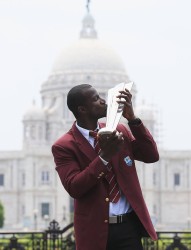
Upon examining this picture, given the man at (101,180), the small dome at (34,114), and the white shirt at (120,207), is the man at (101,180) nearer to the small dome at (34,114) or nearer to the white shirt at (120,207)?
the white shirt at (120,207)

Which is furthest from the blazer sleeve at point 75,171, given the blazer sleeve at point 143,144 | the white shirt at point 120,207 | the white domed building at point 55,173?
the white domed building at point 55,173

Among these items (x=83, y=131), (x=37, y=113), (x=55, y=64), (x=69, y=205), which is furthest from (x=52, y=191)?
(x=83, y=131)

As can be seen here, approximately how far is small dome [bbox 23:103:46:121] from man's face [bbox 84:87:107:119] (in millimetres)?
84469

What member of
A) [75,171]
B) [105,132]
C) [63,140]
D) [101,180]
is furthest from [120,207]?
[105,132]

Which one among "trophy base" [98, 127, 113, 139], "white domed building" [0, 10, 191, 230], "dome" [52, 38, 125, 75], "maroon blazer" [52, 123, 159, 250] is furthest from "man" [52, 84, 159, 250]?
"dome" [52, 38, 125, 75]

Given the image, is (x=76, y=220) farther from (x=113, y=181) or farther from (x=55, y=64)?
(x=55, y=64)

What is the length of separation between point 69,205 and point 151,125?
9868mm

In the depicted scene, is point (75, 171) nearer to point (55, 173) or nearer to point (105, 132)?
point (105, 132)

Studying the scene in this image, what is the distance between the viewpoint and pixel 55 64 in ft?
325

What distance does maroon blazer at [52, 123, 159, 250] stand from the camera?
20.0 ft

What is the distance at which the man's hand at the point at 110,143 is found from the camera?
585cm

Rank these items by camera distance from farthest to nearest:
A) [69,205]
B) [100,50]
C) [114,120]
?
[100,50], [69,205], [114,120]

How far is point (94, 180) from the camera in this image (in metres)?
6.05

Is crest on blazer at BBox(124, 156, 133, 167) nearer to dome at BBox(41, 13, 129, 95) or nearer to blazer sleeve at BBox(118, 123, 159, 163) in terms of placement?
blazer sleeve at BBox(118, 123, 159, 163)
